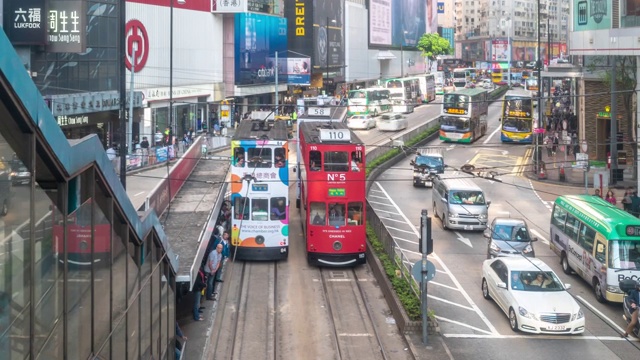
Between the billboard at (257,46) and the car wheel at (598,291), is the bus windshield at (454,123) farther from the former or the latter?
the car wheel at (598,291)

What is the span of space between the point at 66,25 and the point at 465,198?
1846 cm

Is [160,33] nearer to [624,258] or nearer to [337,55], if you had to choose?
[624,258]

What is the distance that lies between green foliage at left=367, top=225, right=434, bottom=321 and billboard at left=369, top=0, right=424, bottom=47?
87566 mm

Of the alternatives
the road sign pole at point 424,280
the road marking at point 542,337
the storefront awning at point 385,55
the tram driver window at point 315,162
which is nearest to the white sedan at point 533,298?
the road marking at point 542,337

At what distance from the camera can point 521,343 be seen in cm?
1895

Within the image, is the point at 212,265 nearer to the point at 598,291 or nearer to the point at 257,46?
the point at 598,291

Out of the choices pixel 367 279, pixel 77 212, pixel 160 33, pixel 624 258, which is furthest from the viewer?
pixel 160 33

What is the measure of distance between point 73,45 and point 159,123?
16.4m

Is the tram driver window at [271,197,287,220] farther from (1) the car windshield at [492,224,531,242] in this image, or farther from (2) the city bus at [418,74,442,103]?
(2) the city bus at [418,74,442,103]

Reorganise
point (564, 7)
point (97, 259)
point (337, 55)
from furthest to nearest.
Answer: point (564, 7)
point (337, 55)
point (97, 259)

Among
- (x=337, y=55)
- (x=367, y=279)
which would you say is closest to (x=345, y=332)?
(x=367, y=279)

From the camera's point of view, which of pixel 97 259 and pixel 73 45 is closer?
pixel 97 259

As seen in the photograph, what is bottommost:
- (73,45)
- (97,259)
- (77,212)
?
(97,259)

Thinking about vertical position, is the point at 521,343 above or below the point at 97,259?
below
